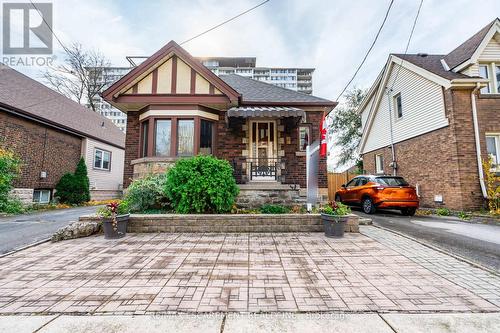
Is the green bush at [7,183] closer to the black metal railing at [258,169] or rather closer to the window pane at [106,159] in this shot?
the window pane at [106,159]

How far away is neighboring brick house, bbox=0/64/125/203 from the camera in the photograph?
10.2 meters

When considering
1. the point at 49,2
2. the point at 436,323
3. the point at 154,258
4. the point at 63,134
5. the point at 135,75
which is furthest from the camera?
the point at 63,134

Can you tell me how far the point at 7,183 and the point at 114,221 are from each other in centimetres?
764

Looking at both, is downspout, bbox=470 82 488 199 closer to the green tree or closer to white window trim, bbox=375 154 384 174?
white window trim, bbox=375 154 384 174

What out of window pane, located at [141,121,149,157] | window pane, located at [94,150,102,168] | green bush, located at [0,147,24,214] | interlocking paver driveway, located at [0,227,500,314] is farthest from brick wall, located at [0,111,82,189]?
interlocking paver driveway, located at [0,227,500,314]

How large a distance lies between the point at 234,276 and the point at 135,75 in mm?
8122

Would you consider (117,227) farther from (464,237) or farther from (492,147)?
(492,147)

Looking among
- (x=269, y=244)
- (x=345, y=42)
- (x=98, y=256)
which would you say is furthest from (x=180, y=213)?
(x=345, y=42)

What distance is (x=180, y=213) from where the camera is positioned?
6238mm

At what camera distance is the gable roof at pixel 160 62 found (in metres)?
8.16

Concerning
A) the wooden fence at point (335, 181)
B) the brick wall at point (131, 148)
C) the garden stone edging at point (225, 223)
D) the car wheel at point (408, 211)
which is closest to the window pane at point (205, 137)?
the brick wall at point (131, 148)

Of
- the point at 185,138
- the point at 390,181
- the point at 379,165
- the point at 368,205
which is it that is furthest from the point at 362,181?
the point at 185,138

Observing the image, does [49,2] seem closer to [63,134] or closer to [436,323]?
[63,134]

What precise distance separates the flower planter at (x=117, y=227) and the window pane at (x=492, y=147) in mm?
13280
